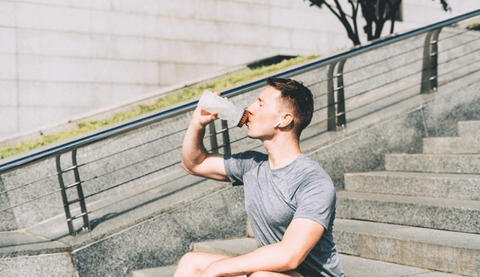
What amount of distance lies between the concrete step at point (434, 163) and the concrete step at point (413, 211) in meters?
0.63

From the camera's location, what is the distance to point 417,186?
16.3ft

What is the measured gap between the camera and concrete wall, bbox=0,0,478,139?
442 inches

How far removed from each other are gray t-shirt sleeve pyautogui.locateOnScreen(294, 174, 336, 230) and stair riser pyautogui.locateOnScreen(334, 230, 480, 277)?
1.69 meters

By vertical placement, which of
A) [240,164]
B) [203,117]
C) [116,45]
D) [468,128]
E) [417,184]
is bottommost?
[417,184]

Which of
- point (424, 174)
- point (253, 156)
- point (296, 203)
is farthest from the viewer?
point (424, 174)

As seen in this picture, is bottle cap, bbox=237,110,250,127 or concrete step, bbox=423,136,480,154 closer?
bottle cap, bbox=237,110,250,127

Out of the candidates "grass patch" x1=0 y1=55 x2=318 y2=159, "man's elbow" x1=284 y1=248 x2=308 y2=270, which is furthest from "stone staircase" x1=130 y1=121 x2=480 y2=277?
"grass patch" x1=0 y1=55 x2=318 y2=159

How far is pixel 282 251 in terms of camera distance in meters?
2.31

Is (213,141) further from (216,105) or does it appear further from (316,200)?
(316,200)

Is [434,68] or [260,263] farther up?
[434,68]

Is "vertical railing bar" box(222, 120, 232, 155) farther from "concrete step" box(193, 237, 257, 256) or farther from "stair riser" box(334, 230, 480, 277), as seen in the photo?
"stair riser" box(334, 230, 480, 277)

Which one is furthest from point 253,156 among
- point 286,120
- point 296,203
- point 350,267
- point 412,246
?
point 412,246

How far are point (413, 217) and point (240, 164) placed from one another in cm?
219

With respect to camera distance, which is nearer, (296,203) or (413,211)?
(296,203)
